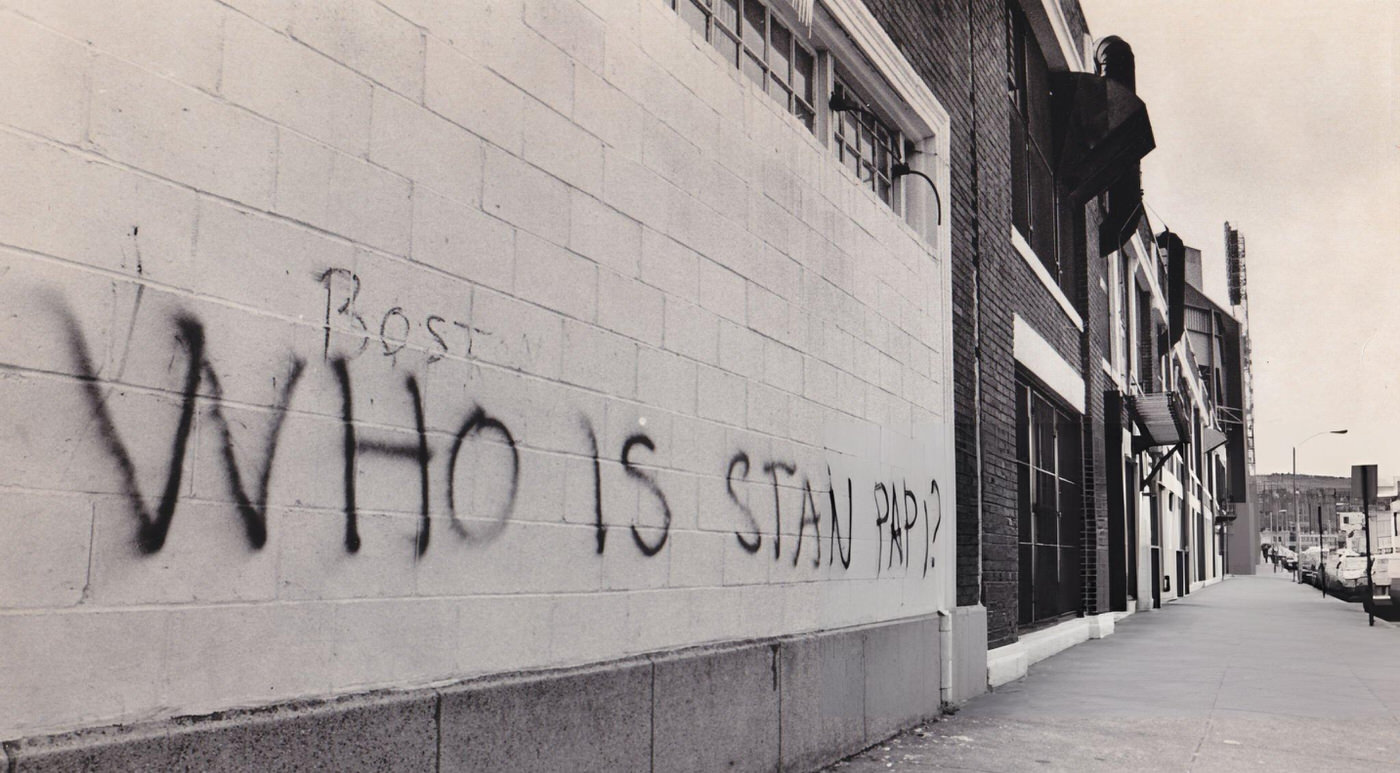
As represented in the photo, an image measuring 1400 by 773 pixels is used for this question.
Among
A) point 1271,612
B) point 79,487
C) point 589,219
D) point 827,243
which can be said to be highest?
point 827,243

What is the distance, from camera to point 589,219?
4773 mm

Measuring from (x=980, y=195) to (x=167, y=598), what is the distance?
8793 mm

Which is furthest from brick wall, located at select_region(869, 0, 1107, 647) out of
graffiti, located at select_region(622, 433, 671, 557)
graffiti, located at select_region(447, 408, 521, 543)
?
graffiti, located at select_region(447, 408, 521, 543)

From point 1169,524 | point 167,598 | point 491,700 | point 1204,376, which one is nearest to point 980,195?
point 491,700

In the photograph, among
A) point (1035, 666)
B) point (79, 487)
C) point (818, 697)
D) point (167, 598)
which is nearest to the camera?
point (79, 487)

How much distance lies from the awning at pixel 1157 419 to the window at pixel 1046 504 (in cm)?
502

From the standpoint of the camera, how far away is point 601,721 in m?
4.66

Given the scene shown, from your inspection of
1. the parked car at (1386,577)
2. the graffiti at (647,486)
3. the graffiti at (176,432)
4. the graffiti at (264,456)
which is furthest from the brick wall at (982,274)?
the parked car at (1386,577)

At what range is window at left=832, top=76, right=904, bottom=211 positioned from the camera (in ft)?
26.2

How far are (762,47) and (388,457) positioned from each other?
404 centimetres

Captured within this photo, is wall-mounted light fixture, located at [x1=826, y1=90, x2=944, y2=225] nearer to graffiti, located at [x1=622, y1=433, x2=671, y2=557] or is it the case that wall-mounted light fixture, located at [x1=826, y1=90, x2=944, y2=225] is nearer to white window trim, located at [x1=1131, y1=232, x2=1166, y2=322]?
graffiti, located at [x1=622, y1=433, x2=671, y2=557]

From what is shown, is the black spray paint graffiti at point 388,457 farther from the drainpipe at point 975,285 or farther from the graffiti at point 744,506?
the drainpipe at point 975,285

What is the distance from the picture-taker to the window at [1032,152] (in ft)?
45.1

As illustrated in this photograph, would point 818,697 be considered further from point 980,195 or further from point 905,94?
point 980,195
